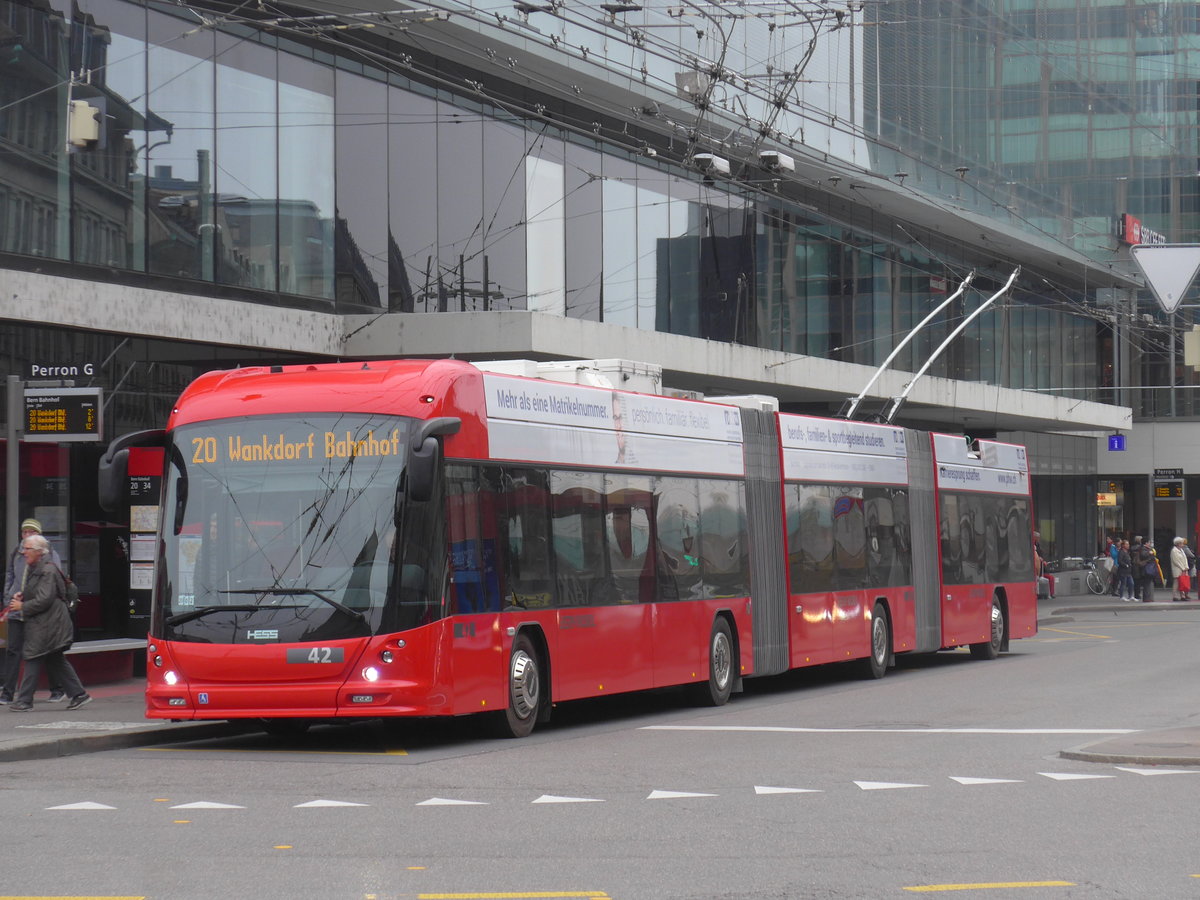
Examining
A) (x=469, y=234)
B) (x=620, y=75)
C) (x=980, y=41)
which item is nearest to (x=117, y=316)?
(x=469, y=234)

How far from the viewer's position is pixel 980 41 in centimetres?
5478

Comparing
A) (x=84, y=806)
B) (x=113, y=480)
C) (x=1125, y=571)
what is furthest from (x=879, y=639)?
(x=1125, y=571)

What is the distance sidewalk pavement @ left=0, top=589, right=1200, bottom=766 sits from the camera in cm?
1309

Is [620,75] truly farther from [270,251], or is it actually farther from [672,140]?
[270,251]

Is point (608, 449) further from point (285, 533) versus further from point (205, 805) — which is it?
point (205, 805)

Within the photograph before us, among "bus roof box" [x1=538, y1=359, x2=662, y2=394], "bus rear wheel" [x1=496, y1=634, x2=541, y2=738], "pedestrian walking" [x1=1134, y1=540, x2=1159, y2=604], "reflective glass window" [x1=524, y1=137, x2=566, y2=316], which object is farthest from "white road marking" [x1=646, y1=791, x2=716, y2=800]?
"pedestrian walking" [x1=1134, y1=540, x2=1159, y2=604]

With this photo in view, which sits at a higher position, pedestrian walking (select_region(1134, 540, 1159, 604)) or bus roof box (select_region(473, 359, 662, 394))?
bus roof box (select_region(473, 359, 662, 394))

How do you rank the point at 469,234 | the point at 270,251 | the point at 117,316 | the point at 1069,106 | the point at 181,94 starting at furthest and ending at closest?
1. the point at 1069,106
2. the point at 469,234
3. the point at 270,251
4. the point at 181,94
5. the point at 117,316

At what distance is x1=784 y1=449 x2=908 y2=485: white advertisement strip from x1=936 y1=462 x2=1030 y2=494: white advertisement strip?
161cm

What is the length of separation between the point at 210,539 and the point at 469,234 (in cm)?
1592

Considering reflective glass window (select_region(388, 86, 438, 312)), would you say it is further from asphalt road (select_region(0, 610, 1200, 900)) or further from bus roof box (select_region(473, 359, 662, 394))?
asphalt road (select_region(0, 610, 1200, 900))

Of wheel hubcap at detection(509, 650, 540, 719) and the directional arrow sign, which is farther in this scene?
the directional arrow sign

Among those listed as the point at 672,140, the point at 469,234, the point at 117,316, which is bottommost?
the point at 117,316

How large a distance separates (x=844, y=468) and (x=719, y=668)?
4.55 m
